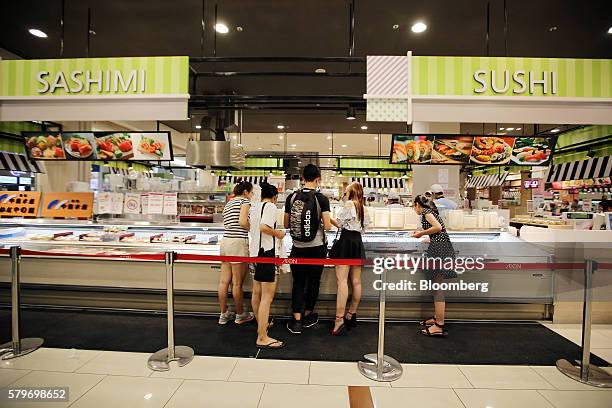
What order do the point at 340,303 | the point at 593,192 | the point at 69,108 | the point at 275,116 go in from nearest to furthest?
1. the point at 69,108
2. the point at 340,303
3. the point at 275,116
4. the point at 593,192

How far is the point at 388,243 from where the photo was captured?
4.70 m

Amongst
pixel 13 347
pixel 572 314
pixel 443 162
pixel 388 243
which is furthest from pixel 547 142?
pixel 13 347

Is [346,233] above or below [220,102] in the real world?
below

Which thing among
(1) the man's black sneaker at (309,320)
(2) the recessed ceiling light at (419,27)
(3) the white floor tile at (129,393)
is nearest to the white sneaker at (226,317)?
(1) the man's black sneaker at (309,320)

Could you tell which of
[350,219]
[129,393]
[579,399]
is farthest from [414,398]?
[129,393]

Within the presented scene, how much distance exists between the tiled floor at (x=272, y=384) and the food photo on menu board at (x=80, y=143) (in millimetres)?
3476

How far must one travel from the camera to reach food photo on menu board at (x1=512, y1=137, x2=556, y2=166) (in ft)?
19.7

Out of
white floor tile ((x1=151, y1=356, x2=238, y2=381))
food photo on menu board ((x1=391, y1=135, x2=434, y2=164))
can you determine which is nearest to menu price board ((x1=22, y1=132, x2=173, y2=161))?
white floor tile ((x1=151, y1=356, x2=238, y2=381))

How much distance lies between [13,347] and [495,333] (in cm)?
561

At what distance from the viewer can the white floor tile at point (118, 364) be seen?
3.17 m

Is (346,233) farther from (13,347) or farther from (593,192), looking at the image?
(593,192)

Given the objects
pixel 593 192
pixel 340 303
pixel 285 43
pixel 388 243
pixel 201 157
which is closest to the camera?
pixel 340 303

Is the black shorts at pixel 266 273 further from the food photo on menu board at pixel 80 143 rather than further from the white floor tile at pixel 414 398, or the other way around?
the food photo on menu board at pixel 80 143

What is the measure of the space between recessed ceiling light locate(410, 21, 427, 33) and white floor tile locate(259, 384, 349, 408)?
468 centimetres
